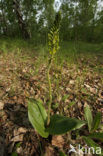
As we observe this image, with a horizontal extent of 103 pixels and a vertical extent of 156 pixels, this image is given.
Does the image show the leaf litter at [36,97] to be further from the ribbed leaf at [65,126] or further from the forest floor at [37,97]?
the ribbed leaf at [65,126]

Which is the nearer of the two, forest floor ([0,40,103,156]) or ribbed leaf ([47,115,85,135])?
ribbed leaf ([47,115,85,135])

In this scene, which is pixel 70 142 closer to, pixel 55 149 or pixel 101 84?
pixel 55 149

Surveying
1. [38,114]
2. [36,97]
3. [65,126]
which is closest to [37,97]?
[36,97]

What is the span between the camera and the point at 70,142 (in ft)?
3.83

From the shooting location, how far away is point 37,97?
184 centimetres

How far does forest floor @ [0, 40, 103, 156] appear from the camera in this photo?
1110 mm

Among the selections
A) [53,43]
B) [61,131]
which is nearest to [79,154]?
[61,131]

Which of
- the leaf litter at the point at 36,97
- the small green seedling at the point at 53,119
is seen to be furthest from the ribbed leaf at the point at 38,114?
the leaf litter at the point at 36,97

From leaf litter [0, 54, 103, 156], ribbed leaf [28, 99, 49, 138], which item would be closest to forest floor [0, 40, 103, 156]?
leaf litter [0, 54, 103, 156]

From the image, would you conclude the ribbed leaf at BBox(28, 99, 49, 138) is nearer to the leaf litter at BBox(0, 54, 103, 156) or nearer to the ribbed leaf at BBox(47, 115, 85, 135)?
the ribbed leaf at BBox(47, 115, 85, 135)

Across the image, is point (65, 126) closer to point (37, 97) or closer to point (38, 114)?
point (38, 114)

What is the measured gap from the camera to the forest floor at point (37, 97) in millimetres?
1110

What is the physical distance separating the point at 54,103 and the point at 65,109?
0.74ft

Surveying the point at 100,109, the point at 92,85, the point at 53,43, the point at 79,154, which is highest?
the point at 53,43
